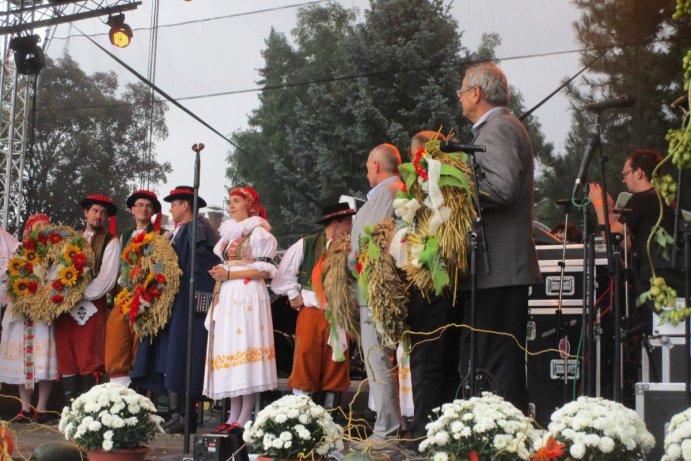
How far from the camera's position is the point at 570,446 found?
342 centimetres

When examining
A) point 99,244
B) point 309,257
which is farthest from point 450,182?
point 99,244

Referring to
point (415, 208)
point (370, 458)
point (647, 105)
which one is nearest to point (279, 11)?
point (647, 105)

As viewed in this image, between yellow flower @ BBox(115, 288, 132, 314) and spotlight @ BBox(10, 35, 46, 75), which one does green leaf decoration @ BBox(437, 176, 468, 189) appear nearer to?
yellow flower @ BBox(115, 288, 132, 314)

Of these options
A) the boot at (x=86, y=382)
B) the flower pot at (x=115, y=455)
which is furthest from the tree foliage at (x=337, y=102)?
the flower pot at (x=115, y=455)

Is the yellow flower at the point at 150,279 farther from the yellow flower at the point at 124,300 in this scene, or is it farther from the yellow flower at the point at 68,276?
the yellow flower at the point at 68,276

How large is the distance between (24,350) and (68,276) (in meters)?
0.78

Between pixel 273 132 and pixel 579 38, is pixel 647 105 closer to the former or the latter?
pixel 579 38

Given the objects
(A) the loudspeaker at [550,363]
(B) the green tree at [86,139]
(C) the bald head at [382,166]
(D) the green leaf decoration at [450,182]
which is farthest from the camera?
(B) the green tree at [86,139]

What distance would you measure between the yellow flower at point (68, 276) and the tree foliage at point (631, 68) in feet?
20.0

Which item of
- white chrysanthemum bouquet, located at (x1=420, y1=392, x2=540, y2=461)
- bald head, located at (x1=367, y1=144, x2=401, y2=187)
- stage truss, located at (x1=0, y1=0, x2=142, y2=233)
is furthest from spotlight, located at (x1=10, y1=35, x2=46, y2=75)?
white chrysanthemum bouquet, located at (x1=420, y1=392, x2=540, y2=461)

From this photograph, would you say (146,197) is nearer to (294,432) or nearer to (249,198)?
(249,198)

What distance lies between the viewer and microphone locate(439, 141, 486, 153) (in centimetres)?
446

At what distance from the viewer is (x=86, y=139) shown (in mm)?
16734

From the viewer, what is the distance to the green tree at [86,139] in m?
15.6
